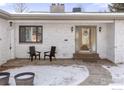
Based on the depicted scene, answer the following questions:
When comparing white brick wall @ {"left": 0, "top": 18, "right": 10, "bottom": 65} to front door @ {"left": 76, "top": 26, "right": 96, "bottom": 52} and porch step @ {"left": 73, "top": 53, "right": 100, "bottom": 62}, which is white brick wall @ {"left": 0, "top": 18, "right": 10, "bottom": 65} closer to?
porch step @ {"left": 73, "top": 53, "right": 100, "bottom": 62}

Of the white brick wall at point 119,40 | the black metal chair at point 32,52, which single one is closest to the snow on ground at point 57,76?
the black metal chair at point 32,52

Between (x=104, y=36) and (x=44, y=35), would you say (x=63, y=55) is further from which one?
(x=104, y=36)

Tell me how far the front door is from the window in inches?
105

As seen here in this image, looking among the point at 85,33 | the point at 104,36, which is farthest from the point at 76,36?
the point at 104,36

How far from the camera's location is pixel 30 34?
16328 millimetres

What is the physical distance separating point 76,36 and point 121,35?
11.1 ft

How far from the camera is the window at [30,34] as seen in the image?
16116 millimetres

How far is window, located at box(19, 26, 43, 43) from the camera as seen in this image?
634 inches

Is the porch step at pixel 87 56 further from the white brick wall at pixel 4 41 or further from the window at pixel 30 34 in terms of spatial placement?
the white brick wall at pixel 4 41

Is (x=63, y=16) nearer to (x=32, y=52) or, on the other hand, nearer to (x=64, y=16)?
(x=64, y=16)

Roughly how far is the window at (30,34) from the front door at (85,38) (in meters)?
2.66

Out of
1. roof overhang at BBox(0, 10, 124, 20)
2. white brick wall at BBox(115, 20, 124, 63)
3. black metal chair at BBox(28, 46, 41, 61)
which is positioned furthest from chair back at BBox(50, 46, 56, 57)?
white brick wall at BBox(115, 20, 124, 63)
